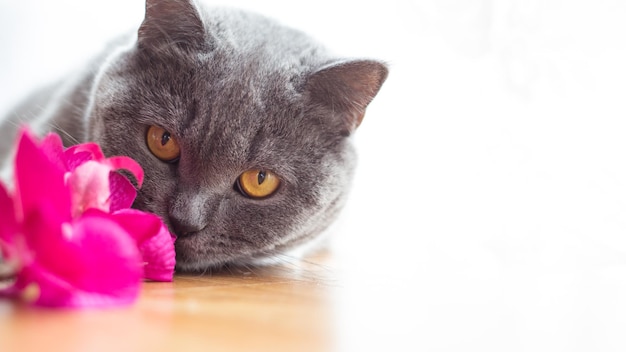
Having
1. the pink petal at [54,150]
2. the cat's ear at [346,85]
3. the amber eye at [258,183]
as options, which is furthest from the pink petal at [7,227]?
the cat's ear at [346,85]

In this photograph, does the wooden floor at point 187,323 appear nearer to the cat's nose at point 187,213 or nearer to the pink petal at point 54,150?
the cat's nose at point 187,213

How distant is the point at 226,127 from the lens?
1.16 meters

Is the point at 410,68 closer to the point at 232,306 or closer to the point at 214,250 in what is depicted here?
the point at 214,250

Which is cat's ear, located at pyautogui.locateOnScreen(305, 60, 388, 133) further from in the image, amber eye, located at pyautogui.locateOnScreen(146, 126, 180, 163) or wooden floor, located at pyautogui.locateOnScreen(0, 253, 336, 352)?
wooden floor, located at pyautogui.locateOnScreen(0, 253, 336, 352)

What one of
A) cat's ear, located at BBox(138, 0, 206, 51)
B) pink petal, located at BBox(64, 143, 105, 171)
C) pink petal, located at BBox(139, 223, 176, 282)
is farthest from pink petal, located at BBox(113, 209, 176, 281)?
cat's ear, located at BBox(138, 0, 206, 51)

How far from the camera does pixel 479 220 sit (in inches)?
67.6

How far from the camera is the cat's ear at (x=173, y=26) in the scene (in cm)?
123

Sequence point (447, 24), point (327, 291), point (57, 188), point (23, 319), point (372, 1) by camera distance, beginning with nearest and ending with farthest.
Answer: point (23, 319), point (57, 188), point (327, 291), point (447, 24), point (372, 1)

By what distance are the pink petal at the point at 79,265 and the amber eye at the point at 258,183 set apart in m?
0.41

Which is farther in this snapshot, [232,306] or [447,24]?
[447,24]

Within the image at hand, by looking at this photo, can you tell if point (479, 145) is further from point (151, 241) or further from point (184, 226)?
point (151, 241)

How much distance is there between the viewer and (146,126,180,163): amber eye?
1.20 metres

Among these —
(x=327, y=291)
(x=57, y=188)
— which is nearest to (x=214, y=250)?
(x=327, y=291)

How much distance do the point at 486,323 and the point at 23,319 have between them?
597 millimetres
